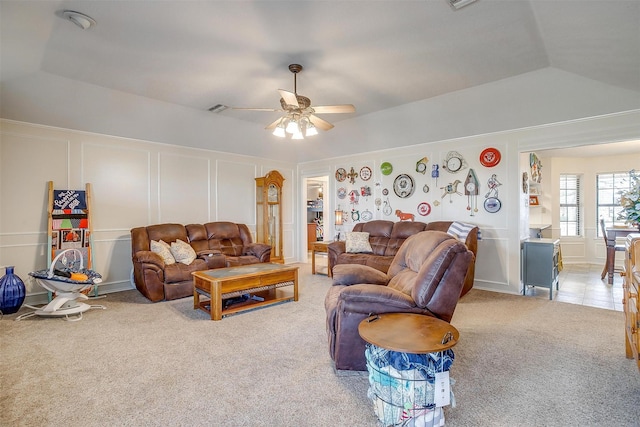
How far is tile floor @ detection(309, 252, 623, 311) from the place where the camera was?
4246 mm

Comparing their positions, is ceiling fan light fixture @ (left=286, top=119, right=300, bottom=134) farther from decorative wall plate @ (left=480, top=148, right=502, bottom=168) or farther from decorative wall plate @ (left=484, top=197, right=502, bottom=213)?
decorative wall plate @ (left=484, top=197, right=502, bottom=213)

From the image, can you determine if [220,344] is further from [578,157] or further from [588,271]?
[578,157]

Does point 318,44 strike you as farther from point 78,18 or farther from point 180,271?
point 180,271

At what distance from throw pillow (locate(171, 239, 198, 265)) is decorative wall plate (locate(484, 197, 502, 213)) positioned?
4.52 meters

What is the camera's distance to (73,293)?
3842 millimetres

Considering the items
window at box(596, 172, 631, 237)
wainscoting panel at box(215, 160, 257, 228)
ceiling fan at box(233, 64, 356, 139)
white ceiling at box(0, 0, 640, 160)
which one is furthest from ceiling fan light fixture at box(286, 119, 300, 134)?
window at box(596, 172, 631, 237)

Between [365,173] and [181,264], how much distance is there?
3791mm

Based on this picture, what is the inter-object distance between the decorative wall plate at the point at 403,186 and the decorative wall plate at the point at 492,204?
4.15 ft

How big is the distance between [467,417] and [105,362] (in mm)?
2724

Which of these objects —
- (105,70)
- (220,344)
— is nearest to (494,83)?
(220,344)

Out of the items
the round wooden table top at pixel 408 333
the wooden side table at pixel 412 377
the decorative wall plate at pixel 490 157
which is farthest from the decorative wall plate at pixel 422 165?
the wooden side table at pixel 412 377

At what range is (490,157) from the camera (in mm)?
4918

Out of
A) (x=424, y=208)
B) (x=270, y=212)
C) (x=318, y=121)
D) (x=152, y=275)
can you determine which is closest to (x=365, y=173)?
(x=424, y=208)

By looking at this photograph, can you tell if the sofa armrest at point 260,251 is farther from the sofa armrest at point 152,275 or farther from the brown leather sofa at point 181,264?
the sofa armrest at point 152,275
